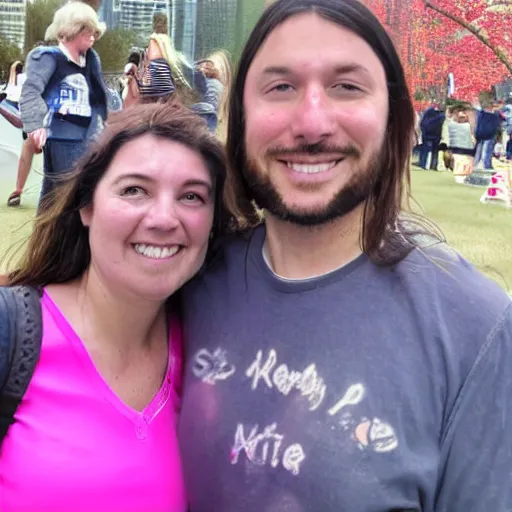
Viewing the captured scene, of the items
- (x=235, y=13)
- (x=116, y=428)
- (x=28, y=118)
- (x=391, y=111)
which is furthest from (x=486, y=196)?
(x=116, y=428)

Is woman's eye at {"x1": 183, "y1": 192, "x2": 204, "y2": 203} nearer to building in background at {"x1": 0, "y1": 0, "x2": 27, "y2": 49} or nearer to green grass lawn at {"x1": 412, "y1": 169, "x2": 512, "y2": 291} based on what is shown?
green grass lawn at {"x1": 412, "y1": 169, "x2": 512, "y2": 291}

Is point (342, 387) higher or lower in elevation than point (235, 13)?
lower

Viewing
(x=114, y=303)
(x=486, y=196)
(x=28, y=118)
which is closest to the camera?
(x=114, y=303)

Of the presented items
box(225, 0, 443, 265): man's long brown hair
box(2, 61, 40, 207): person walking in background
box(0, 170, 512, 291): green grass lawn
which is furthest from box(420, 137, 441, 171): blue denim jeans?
box(225, 0, 443, 265): man's long brown hair

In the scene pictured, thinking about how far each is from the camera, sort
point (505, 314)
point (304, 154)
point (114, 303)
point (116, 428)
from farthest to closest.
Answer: point (114, 303) → point (116, 428) → point (304, 154) → point (505, 314)

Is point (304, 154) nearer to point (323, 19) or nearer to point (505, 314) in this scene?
point (323, 19)

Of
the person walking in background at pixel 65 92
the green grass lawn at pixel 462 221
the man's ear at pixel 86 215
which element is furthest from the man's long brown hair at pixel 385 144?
the green grass lawn at pixel 462 221

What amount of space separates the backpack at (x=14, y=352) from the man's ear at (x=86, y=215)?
0.29 metres

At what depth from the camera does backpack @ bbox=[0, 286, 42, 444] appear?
1.40m

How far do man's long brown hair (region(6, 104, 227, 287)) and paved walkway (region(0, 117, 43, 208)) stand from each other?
4.10 metres

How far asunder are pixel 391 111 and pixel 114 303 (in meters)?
0.87

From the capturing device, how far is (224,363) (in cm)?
142

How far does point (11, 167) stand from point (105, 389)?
482cm

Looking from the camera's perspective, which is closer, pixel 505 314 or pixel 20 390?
pixel 505 314
